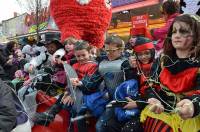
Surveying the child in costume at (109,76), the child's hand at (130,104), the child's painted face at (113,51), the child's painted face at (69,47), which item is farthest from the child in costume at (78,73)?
the child's hand at (130,104)

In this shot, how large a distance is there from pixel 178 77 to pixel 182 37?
27cm

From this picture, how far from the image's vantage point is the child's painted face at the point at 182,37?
8.30 feet

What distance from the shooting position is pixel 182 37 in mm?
2529

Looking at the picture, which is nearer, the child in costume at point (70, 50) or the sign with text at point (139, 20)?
the child in costume at point (70, 50)

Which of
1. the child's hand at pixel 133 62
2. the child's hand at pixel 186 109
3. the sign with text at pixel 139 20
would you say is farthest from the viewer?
the sign with text at pixel 139 20

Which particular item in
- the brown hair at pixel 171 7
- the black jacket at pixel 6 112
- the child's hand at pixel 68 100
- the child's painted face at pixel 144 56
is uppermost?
the brown hair at pixel 171 7

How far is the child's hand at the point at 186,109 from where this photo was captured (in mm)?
2141

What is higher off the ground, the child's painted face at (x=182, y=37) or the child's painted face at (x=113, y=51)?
the child's painted face at (x=182, y=37)

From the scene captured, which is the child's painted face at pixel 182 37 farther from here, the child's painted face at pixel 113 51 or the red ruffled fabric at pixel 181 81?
the child's painted face at pixel 113 51

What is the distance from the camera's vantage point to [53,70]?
4.84m

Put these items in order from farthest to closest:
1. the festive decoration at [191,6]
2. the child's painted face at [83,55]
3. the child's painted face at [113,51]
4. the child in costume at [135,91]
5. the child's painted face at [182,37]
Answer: the festive decoration at [191,6], the child's painted face at [83,55], the child's painted face at [113,51], the child in costume at [135,91], the child's painted face at [182,37]

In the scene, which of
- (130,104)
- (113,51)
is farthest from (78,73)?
(130,104)

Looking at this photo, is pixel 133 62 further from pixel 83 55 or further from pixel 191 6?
pixel 191 6

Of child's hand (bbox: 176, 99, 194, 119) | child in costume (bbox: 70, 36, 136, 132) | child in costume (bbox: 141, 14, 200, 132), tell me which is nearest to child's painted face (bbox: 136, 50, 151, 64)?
A: child in costume (bbox: 70, 36, 136, 132)
